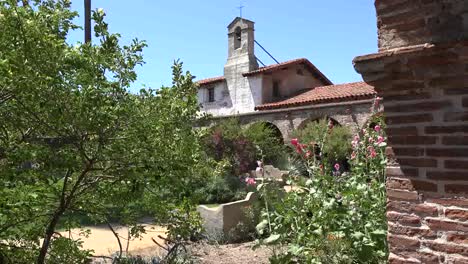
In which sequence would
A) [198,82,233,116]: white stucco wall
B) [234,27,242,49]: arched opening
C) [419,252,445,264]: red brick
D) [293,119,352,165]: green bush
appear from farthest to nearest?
[198,82,233,116]: white stucco wall → [234,27,242,49]: arched opening → [293,119,352,165]: green bush → [419,252,445,264]: red brick

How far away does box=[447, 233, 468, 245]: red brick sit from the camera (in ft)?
8.96

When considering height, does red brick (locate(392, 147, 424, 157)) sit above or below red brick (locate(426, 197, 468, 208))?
above

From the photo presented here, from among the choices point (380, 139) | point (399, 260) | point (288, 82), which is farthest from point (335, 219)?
point (288, 82)

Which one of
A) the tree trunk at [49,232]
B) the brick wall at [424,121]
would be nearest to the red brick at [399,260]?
the brick wall at [424,121]

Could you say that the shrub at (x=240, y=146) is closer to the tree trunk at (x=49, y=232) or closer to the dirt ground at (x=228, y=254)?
the dirt ground at (x=228, y=254)

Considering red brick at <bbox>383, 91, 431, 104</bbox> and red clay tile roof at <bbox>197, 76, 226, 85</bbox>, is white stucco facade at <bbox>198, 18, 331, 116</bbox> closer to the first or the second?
red clay tile roof at <bbox>197, 76, 226, 85</bbox>

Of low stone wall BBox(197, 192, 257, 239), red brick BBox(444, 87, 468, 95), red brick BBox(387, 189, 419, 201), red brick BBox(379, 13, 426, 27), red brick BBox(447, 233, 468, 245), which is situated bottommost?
low stone wall BBox(197, 192, 257, 239)

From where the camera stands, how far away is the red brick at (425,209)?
112 inches

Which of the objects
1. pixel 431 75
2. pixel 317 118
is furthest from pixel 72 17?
pixel 317 118

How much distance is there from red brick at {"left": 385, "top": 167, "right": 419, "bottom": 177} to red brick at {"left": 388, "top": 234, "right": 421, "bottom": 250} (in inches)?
15.5

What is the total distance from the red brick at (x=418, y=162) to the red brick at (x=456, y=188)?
0.15 metres

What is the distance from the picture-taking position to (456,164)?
9.10ft

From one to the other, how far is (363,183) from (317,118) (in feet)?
51.5

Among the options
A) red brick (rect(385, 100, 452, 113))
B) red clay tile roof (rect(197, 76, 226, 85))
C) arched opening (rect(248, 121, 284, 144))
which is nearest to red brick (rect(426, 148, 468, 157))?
red brick (rect(385, 100, 452, 113))
